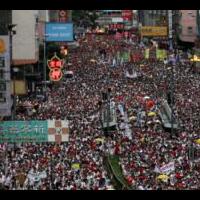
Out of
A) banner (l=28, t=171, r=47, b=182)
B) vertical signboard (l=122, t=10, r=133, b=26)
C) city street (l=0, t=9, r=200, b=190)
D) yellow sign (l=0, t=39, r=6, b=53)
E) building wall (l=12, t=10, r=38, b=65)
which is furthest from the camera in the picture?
vertical signboard (l=122, t=10, r=133, b=26)

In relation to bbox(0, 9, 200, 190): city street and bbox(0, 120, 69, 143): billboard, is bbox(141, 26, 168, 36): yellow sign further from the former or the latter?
bbox(0, 120, 69, 143): billboard

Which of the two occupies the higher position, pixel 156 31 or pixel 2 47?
pixel 2 47

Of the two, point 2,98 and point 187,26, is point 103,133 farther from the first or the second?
point 187,26

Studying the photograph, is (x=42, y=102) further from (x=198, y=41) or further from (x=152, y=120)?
(x=198, y=41)

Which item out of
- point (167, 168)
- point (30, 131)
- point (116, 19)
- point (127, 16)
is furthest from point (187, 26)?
point (116, 19)

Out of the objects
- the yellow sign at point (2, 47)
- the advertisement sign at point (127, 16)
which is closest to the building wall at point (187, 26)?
the advertisement sign at point (127, 16)

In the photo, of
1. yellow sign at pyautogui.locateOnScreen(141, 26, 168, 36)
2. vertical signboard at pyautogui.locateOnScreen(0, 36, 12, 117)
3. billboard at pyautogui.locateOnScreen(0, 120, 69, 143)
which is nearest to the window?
vertical signboard at pyautogui.locateOnScreen(0, 36, 12, 117)
